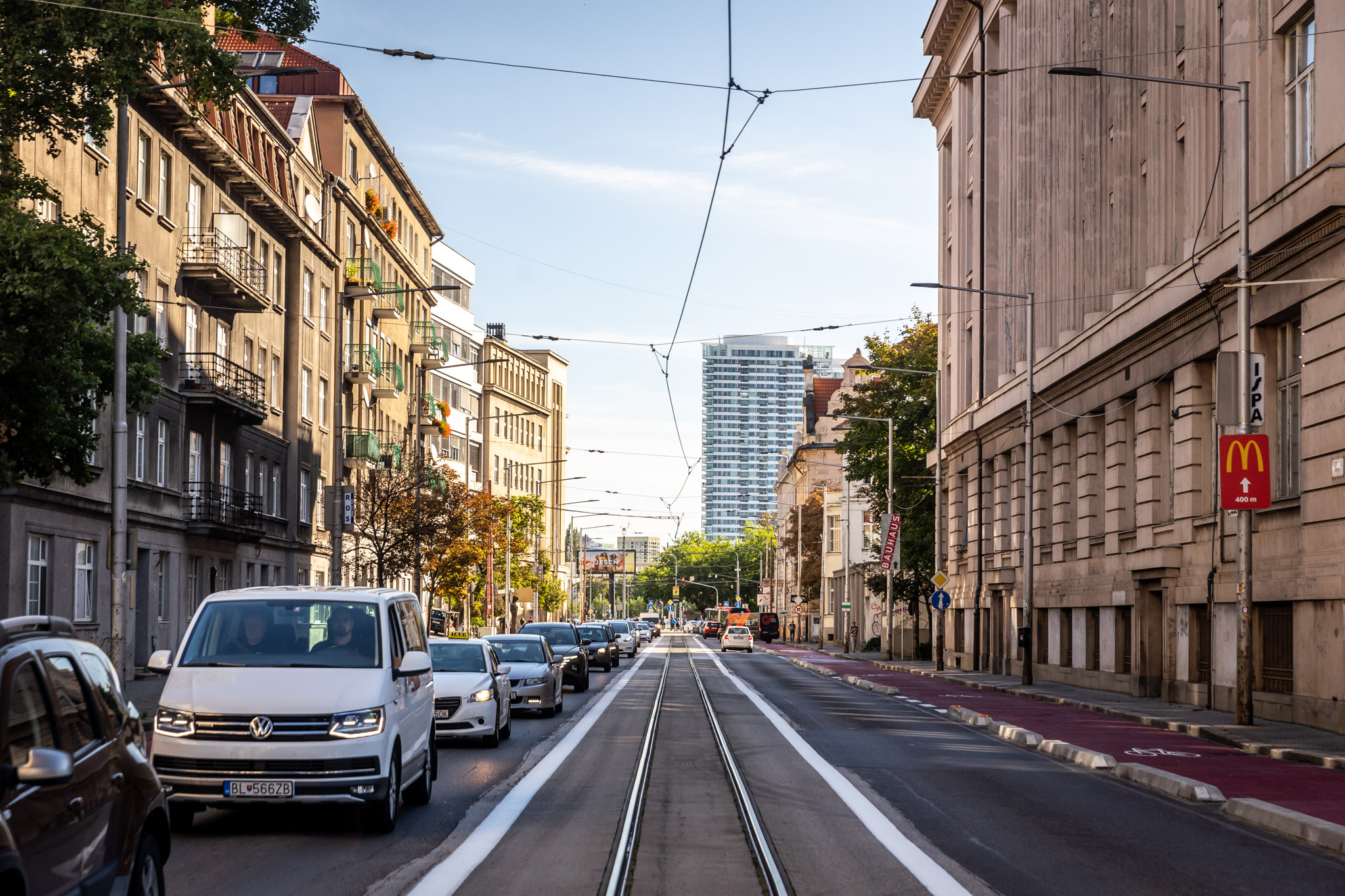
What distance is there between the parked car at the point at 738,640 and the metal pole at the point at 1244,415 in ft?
203

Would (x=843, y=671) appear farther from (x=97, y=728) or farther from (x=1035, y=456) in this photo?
(x=97, y=728)

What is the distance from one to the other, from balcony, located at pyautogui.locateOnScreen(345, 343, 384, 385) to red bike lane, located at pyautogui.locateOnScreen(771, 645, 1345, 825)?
30330mm

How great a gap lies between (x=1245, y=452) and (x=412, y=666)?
15.9 meters

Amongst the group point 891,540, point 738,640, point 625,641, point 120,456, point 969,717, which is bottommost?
point 738,640

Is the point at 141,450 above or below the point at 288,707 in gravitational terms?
above

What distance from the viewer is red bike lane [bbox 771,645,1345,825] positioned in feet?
50.1

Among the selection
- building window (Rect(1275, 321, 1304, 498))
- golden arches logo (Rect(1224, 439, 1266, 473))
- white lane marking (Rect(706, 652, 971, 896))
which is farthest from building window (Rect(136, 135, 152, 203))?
building window (Rect(1275, 321, 1304, 498))

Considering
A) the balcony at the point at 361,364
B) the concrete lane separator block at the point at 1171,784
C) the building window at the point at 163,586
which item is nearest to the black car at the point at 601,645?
the balcony at the point at 361,364

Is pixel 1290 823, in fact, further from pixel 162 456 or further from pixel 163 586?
pixel 163 586

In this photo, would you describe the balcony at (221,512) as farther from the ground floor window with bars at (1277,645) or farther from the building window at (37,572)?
the ground floor window with bars at (1277,645)

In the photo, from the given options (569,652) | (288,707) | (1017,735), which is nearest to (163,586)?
(569,652)

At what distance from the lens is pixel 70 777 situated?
571cm

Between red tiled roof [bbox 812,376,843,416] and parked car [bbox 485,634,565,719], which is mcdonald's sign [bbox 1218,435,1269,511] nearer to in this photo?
parked car [bbox 485,634,565,719]

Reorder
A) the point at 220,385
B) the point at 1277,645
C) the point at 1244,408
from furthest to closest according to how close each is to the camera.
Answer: the point at 220,385, the point at 1277,645, the point at 1244,408
